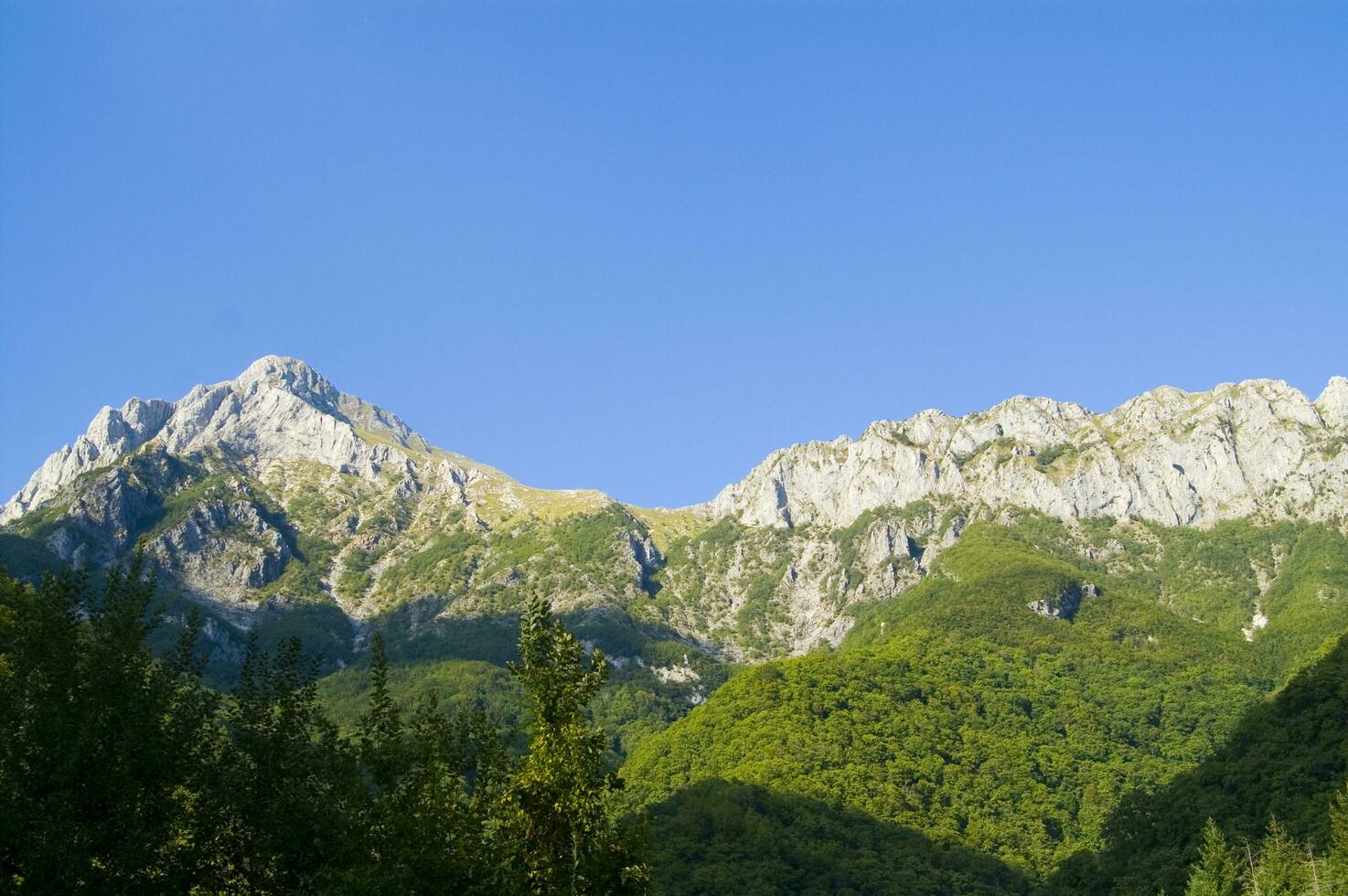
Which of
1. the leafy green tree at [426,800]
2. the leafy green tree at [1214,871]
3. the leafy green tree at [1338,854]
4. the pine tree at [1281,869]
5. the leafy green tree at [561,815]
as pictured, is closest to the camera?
the leafy green tree at [561,815]

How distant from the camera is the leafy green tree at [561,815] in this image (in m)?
32.6

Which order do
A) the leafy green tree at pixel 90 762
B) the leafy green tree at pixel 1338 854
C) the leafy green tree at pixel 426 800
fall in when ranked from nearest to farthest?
the leafy green tree at pixel 90 762 < the leafy green tree at pixel 426 800 < the leafy green tree at pixel 1338 854

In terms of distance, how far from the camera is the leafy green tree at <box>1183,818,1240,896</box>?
107812mm

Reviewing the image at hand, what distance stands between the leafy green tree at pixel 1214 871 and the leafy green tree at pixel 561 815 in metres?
93.9

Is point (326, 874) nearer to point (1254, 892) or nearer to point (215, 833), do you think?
point (215, 833)

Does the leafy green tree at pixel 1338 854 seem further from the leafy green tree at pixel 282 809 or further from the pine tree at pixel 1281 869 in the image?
the leafy green tree at pixel 282 809

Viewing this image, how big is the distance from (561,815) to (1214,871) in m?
101

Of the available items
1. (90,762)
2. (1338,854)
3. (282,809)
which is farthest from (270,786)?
(1338,854)

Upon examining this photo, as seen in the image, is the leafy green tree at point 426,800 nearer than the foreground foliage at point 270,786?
No

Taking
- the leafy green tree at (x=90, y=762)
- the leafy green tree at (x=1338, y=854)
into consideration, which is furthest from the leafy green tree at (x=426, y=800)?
the leafy green tree at (x=1338, y=854)

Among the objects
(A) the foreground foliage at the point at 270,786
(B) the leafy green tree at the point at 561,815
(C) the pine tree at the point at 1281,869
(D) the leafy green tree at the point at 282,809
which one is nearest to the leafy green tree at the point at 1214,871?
(C) the pine tree at the point at 1281,869

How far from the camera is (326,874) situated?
33.3 metres

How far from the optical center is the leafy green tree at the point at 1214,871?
354 ft

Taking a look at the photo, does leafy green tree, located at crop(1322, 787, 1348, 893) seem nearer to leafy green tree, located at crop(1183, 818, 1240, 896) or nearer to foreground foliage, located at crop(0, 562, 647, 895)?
leafy green tree, located at crop(1183, 818, 1240, 896)
